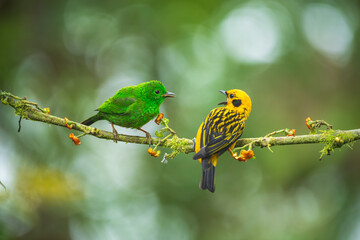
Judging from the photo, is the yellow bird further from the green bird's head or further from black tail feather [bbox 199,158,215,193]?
the green bird's head

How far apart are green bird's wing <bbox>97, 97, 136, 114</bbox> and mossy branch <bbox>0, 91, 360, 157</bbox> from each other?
0.76m

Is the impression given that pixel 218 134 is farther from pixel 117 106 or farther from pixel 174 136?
pixel 117 106

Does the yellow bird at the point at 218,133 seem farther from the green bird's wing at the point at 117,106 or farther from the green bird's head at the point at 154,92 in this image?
the green bird's wing at the point at 117,106

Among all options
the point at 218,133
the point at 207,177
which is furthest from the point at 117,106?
the point at 207,177

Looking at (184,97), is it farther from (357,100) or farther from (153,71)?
(357,100)

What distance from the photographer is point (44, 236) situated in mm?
9625

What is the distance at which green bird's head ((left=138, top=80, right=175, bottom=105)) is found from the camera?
3602 millimetres

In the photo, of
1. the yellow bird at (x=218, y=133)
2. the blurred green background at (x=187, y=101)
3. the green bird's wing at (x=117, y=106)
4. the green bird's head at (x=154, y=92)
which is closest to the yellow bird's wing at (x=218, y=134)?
the yellow bird at (x=218, y=133)

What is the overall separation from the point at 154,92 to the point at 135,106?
10.9 inches

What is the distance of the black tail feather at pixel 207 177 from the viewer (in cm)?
276

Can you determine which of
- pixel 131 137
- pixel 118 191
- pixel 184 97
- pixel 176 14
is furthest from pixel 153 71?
pixel 131 137

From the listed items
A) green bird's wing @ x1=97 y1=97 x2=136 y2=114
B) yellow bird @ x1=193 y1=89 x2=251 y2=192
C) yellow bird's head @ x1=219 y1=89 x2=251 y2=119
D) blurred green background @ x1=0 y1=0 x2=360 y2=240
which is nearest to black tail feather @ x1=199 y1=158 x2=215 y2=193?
yellow bird @ x1=193 y1=89 x2=251 y2=192

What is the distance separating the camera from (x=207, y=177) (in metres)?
2.90

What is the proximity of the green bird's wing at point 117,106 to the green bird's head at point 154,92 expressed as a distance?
0.61 feet
